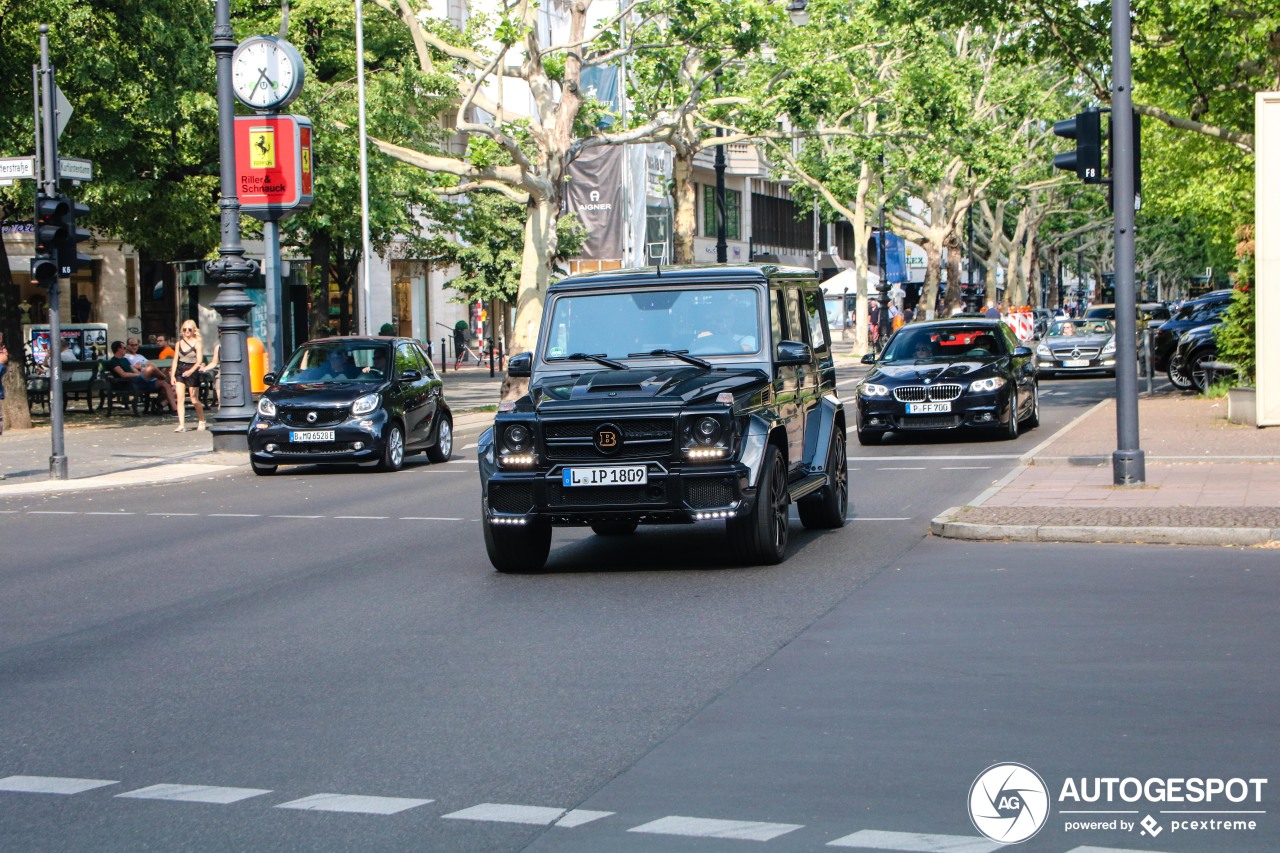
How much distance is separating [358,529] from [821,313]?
432 cm

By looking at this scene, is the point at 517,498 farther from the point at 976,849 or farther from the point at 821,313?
the point at 976,849

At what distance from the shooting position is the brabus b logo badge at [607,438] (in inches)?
426

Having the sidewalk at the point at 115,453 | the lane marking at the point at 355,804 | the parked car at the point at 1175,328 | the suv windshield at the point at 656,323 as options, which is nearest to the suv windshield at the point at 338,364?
the sidewalk at the point at 115,453

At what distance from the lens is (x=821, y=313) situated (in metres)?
14.4

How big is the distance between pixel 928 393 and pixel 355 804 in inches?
671

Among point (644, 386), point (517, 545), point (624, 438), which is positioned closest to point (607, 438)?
point (624, 438)

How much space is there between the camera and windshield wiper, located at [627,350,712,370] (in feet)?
38.7

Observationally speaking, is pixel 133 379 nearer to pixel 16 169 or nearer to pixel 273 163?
pixel 273 163

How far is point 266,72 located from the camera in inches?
995

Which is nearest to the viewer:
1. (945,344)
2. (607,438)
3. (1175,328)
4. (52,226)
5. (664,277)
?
(607,438)

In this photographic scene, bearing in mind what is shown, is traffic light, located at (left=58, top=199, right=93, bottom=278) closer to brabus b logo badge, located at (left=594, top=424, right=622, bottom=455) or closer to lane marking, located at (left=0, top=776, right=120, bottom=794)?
brabus b logo badge, located at (left=594, top=424, right=622, bottom=455)

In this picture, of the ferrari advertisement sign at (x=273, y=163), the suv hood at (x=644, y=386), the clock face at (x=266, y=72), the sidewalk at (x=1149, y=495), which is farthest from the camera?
the ferrari advertisement sign at (x=273, y=163)

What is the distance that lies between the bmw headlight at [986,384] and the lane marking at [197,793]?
56.1 feet

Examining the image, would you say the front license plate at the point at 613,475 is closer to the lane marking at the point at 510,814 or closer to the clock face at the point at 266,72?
the lane marking at the point at 510,814
